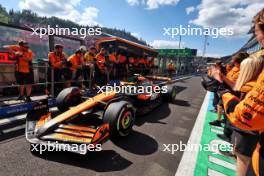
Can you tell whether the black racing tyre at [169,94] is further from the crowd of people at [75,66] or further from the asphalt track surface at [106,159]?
the asphalt track surface at [106,159]

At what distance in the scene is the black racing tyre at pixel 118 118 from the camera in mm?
2898

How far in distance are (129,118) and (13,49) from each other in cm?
377

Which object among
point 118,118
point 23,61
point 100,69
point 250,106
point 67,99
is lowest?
point 118,118

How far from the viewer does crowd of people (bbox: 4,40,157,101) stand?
15.4 ft

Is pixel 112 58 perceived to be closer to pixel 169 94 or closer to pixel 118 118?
pixel 169 94

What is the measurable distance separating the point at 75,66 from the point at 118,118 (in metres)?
3.87

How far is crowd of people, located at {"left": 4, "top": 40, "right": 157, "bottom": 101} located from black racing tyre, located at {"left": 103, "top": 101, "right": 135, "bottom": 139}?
110 inches

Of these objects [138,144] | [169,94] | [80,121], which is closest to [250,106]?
[138,144]

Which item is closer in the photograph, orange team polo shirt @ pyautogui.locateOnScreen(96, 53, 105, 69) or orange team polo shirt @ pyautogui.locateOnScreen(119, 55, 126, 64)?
orange team polo shirt @ pyautogui.locateOnScreen(96, 53, 105, 69)

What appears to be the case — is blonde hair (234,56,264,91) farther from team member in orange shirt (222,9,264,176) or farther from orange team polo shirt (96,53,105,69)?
orange team polo shirt (96,53,105,69)

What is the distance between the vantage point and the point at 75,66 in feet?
20.1

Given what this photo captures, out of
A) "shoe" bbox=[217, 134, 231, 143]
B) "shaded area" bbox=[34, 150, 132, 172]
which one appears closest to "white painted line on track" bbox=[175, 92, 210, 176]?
"shoe" bbox=[217, 134, 231, 143]

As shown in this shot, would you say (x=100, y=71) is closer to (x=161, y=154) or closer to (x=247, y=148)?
(x=161, y=154)

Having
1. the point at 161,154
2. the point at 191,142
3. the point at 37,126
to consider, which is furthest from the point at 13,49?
the point at 191,142
